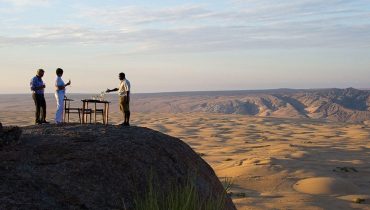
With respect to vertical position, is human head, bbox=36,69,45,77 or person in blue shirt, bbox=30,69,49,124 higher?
human head, bbox=36,69,45,77

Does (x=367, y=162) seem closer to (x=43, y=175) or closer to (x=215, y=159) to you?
(x=215, y=159)

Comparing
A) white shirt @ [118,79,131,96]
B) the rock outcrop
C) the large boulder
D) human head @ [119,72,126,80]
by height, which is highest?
human head @ [119,72,126,80]

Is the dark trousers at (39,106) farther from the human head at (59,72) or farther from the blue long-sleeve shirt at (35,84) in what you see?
the human head at (59,72)

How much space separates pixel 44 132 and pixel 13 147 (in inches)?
33.2

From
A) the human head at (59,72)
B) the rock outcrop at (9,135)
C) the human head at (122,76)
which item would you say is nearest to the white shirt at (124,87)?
the human head at (122,76)

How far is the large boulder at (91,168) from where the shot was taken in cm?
427

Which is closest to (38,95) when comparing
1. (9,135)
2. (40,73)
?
(40,73)

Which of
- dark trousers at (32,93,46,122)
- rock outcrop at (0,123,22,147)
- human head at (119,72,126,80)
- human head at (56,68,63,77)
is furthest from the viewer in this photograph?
human head at (56,68,63,77)

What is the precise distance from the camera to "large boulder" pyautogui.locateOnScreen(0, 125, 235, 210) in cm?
427

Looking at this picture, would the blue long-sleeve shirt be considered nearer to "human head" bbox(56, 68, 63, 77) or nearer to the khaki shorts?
"human head" bbox(56, 68, 63, 77)

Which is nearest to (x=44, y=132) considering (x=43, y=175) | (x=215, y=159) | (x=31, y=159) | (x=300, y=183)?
(x=31, y=159)

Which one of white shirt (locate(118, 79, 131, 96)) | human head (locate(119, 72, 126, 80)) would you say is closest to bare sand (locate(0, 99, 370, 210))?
white shirt (locate(118, 79, 131, 96))

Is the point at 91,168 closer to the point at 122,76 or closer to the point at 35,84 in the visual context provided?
the point at 122,76

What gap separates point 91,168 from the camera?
4.87m
